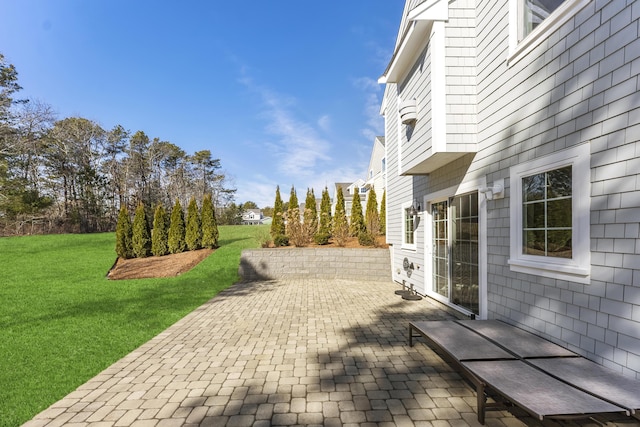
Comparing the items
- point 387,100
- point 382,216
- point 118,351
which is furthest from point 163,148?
point 118,351

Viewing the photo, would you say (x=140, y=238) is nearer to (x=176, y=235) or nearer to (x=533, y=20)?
(x=176, y=235)

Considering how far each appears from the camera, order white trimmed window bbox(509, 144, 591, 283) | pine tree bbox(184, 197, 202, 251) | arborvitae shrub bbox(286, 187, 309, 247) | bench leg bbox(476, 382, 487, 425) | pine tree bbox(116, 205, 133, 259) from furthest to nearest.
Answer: pine tree bbox(184, 197, 202, 251)
pine tree bbox(116, 205, 133, 259)
arborvitae shrub bbox(286, 187, 309, 247)
white trimmed window bbox(509, 144, 591, 283)
bench leg bbox(476, 382, 487, 425)

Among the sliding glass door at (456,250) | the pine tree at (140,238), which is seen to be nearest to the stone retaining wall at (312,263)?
the sliding glass door at (456,250)

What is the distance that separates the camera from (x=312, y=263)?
925 cm

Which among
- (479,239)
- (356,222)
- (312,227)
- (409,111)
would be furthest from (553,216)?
(356,222)

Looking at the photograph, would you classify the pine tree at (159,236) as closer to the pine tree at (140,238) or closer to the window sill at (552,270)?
the pine tree at (140,238)

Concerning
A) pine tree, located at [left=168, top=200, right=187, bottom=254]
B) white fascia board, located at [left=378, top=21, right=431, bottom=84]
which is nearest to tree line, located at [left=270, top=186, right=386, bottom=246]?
pine tree, located at [left=168, top=200, right=187, bottom=254]

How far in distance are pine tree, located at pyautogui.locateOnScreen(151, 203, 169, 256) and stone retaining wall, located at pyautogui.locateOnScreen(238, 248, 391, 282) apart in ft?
16.4

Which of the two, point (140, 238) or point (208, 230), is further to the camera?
point (208, 230)

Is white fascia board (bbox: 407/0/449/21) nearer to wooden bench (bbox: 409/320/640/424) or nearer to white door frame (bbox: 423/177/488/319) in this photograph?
white door frame (bbox: 423/177/488/319)

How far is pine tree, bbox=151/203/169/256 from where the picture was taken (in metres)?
11.9

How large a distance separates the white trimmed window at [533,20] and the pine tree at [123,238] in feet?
45.3

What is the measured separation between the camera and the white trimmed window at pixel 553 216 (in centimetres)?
262

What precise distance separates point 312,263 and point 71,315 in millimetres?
6131
